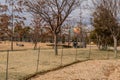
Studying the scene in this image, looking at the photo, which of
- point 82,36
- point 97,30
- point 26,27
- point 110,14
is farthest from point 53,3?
point 82,36

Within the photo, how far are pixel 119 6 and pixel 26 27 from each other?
25.0 meters

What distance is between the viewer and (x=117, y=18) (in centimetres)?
3519

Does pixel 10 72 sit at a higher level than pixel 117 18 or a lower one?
lower

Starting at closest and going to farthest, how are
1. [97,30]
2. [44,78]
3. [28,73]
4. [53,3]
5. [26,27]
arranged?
[44,78]
[28,73]
[53,3]
[97,30]
[26,27]

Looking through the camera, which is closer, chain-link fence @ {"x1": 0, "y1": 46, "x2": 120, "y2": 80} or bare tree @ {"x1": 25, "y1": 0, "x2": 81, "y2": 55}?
chain-link fence @ {"x1": 0, "y1": 46, "x2": 120, "y2": 80}

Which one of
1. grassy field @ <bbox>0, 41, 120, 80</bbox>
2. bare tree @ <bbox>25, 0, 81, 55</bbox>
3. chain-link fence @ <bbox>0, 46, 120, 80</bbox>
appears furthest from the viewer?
bare tree @ <bbox>25, 0, 81, 55</bbox>

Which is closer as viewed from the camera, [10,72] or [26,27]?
[10,72]

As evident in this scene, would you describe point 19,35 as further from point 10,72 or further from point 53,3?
point 10,72

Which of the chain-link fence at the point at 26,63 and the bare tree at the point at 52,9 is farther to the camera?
the bare tree at the point at 52,9

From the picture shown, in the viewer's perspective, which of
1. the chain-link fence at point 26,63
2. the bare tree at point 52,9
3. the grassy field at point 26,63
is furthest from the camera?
the bare tree at point 52,9

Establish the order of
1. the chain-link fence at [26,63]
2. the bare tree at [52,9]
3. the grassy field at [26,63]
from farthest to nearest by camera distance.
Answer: the bare tree at [52,9] < the grassy field at [26,63] < the chain-link fence at [26,63]

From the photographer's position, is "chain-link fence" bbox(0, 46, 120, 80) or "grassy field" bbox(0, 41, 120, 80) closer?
"chain-link fence" bbox(0, 46, 120, 80)

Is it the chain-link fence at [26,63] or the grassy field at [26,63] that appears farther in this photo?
the grassy field at [26,63]

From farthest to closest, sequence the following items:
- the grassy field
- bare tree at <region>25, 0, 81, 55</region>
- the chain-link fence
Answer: bare tree at <region>25, 0, 81, 55</region> < the grassy field < the chain-link fence
